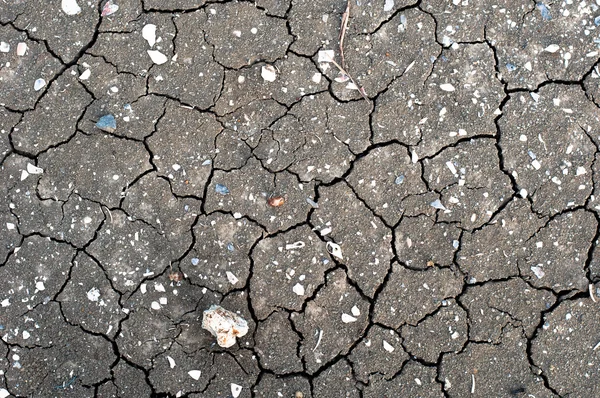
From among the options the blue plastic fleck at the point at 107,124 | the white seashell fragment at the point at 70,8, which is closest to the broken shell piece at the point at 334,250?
the blue plastic fleck at the point at 107,124

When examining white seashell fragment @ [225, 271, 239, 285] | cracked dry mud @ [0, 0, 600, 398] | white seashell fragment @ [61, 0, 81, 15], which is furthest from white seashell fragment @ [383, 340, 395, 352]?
white seashell fragment @ [61, 0, 81, 15]

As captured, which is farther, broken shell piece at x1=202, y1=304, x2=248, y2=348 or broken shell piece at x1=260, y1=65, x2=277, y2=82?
broken shell piece at x1=260, y1=65, x2=277, y2=82

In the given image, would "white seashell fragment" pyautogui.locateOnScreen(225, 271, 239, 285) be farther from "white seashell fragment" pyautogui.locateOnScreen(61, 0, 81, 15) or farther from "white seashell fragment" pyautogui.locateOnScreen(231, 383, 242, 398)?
"white seashell fragment" pyautogui.locateOnScreen(61, 0, 81, 15)

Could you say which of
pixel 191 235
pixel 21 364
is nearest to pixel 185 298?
pixel 191 235

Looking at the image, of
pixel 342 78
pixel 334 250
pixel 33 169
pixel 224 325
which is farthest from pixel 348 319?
pixel 33 169

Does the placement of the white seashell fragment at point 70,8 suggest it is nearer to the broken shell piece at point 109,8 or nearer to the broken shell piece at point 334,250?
the broken shell piece at point 109,8
